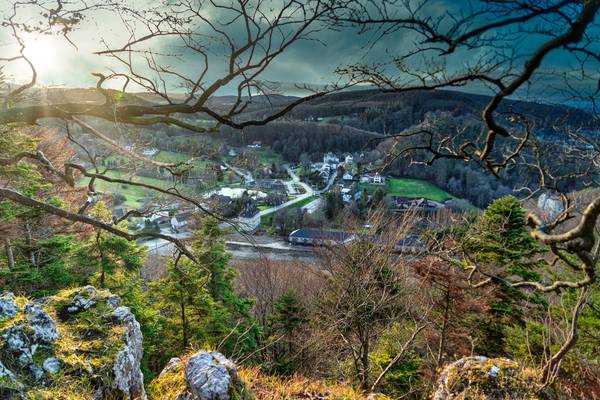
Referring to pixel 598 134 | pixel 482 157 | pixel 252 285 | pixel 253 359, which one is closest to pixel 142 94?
pixel 482 157

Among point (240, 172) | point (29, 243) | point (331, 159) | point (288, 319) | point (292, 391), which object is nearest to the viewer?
point (292, 391)

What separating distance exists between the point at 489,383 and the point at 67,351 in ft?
15.2

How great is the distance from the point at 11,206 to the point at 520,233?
15732 millimetres

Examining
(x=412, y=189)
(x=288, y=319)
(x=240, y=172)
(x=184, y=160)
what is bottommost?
(x=412, y=189)

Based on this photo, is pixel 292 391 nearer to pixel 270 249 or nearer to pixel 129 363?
pixel 129 363

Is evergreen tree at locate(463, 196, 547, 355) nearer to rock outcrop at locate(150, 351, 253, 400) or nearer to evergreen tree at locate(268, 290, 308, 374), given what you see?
evergreen tree at locate(268, 290, 308, 374)

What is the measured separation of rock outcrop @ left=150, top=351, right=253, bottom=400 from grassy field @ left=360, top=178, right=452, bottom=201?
55924mm

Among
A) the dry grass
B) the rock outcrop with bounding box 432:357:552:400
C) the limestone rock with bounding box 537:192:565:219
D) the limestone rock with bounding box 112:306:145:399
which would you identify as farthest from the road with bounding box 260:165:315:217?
the rock outcrop with bounding box 432:357:552:400

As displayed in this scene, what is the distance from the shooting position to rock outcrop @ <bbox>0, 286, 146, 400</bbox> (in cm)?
295

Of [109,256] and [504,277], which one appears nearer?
[504,277]

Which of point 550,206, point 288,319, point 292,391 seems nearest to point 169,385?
point 292,391

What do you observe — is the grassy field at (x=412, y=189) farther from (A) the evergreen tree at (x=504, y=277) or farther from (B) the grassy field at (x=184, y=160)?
(B) the grassy field at (x=184, y=160)

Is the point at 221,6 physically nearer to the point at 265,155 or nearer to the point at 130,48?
the point at 130,48

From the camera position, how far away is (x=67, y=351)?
3359 millimetres
